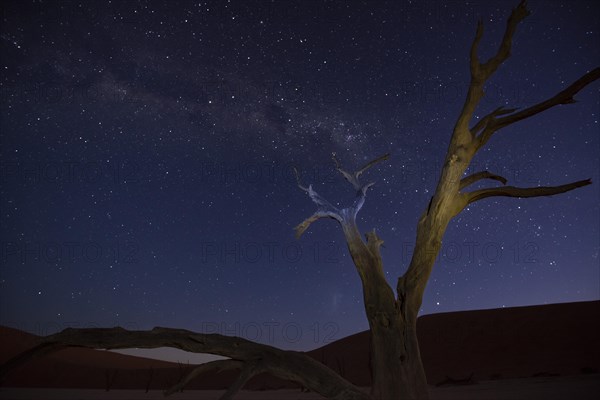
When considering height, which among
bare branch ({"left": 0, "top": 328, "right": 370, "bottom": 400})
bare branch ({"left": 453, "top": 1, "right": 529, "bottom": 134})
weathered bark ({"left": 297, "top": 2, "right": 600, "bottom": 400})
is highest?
bare branch ({"left": 453, "top": 1, "right": 529, "bottom": 134})

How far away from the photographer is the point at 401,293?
6.61 metres

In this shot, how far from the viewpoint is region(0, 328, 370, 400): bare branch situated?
5211 millimetres

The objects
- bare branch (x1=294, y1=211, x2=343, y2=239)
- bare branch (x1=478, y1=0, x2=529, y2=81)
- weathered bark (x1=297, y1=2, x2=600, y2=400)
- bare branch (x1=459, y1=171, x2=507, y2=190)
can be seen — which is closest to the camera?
weathered bark (x1=297, y1=2, x2=600, y2=400)

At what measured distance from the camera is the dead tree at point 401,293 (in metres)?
5.67

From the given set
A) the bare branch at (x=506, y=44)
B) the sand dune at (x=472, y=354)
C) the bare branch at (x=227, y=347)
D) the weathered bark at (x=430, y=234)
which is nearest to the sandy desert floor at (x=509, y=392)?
the weathered bark at (x=430, y=234)

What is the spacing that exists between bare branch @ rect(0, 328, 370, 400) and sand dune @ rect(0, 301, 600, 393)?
942 inches

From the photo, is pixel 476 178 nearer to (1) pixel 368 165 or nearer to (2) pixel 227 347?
(1) pixel 368 165

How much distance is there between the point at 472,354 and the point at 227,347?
3946cm

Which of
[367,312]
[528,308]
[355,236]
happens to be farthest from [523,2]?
[528,308]

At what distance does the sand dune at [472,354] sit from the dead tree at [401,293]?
23106 millimetres

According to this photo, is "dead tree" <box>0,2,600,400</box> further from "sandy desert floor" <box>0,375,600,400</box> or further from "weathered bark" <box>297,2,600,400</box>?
"sandy desert floor" <box>0,375,600,400</box>

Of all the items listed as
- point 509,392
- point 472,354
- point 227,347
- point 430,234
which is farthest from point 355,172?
point 472,354

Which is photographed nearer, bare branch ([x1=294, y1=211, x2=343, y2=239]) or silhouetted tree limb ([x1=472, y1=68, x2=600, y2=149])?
silhouetted tree limb ([x1=472, y1=68, x2=600, y2=149])

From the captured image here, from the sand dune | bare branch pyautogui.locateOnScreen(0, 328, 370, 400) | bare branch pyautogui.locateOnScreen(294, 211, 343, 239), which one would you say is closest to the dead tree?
bare branch pyautogui.locateOnScreen(0, 328, 370, 400)
